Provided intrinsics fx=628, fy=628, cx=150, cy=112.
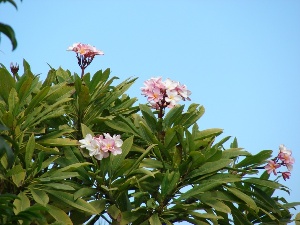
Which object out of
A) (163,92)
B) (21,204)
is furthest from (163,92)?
(21,204)

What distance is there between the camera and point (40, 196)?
3.63 meters

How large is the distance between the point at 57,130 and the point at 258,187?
149cm

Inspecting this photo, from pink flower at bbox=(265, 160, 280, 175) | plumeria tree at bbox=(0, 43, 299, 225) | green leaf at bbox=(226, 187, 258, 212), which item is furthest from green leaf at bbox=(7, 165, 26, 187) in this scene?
pink flower at bbox=(265, 160, 280, 175)

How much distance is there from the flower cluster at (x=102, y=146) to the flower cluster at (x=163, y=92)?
1.38 ft

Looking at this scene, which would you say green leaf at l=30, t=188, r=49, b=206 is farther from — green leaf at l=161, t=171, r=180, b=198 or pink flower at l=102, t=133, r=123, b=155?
green leaf at l=161, t=171, r=180, b=198

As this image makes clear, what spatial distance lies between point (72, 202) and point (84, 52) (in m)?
1.20

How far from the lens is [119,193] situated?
12.8 ft

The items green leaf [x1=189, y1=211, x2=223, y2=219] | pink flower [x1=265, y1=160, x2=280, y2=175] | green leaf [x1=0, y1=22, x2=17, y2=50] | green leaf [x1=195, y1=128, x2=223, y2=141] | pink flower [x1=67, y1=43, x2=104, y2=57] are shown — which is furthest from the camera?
pink flower [x1=67, y1=43, x2=104, y2=57]

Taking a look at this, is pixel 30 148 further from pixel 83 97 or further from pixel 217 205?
pixel 217 205

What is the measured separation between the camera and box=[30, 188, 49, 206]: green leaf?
3568 millimetres

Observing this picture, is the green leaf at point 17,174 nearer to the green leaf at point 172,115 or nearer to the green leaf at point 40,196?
the green leaf at point 40,196

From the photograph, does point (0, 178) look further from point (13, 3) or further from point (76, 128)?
point (13, 3)

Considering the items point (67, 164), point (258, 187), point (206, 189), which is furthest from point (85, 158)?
point (258, 187)

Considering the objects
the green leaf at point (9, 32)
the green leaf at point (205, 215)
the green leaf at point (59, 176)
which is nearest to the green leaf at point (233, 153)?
the green leaf at point (205, 215)
